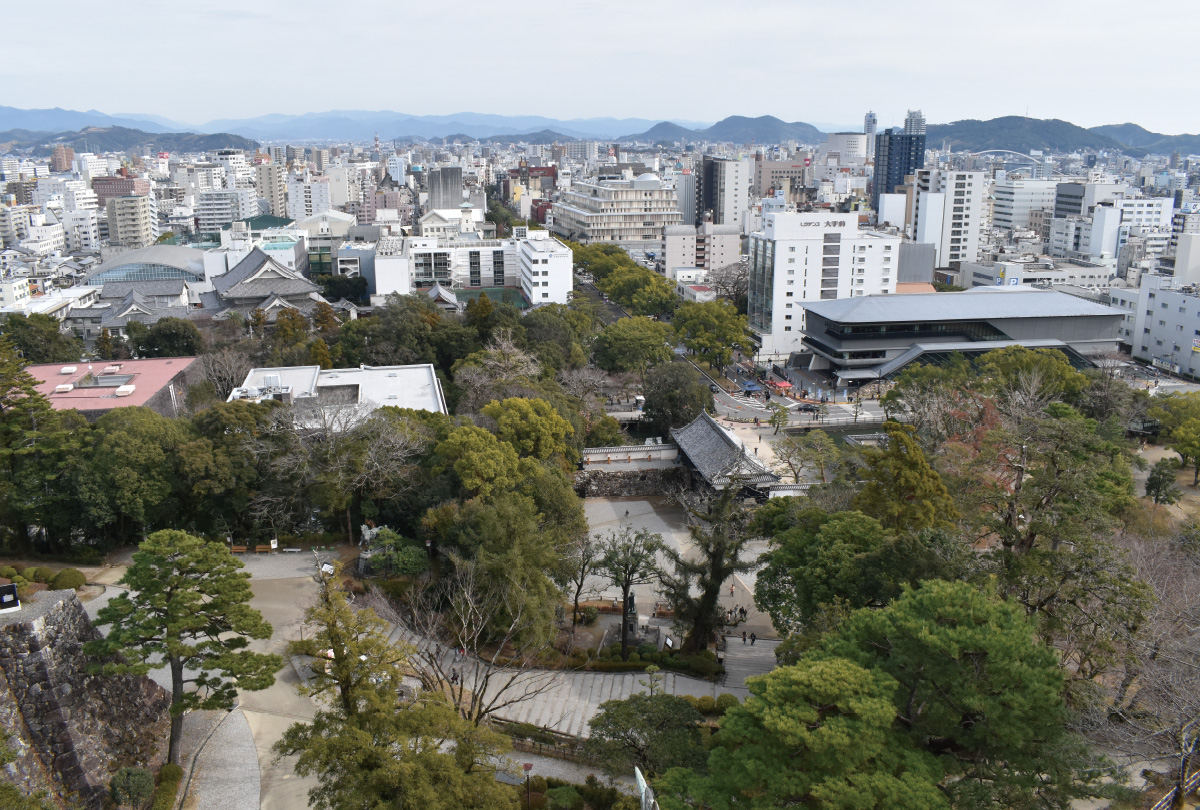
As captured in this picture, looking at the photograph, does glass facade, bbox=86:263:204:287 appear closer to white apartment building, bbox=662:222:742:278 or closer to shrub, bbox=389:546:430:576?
white apartment building, bbox=662:222:742:278

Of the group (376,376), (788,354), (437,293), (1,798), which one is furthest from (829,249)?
(1,798)

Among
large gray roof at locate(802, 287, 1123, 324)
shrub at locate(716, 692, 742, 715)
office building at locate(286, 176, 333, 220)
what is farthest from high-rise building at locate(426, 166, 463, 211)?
shrub at locate(716, 692, 742, 715)

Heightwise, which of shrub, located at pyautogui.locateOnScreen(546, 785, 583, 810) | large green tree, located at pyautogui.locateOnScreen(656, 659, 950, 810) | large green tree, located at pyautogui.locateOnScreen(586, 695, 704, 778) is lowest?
shrub, located at pyautogui.locateOnScreen(546, 785, 583, 810)

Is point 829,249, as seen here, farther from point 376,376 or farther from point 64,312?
point 64,312

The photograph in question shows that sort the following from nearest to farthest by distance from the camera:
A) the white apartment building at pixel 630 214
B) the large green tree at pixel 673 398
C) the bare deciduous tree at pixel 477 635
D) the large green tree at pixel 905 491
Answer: the bare deciduous tree at pixel 477 635 < the large green tree at pixel 905 491 < the large green tree at pixel 673 398 < the white apartment building at pixel 630 214

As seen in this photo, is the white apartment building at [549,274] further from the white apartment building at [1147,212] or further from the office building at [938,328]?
the white apartment building at [1147,212]

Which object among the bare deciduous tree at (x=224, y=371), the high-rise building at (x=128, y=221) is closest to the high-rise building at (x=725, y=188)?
the high-rise building at (x=128, y=221)
